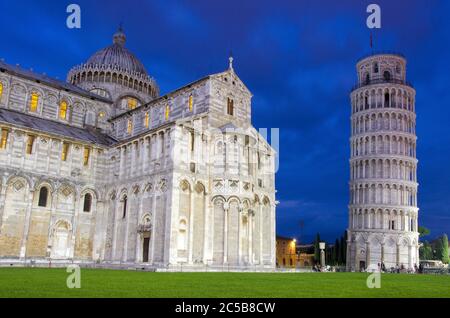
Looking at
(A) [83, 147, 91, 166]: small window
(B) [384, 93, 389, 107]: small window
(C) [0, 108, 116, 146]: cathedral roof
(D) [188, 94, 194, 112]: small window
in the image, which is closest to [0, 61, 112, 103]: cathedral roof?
(C) [0, 108, 116, 146]: cathedral roof

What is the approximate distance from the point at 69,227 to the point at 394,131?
55.5m

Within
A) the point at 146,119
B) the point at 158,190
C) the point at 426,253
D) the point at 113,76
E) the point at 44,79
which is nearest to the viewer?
the point at 158,190

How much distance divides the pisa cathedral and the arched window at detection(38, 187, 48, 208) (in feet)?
0.29

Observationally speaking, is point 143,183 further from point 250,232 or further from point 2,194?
point 2,194

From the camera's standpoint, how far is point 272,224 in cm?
4375

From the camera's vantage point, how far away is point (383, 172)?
72.9 metres

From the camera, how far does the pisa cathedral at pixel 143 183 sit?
3650cm

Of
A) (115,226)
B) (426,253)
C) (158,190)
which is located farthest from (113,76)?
(426,253)

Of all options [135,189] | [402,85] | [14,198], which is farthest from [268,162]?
[402,85]

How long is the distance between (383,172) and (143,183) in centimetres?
4795

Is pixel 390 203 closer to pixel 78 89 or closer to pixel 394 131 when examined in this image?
pixel 394 131

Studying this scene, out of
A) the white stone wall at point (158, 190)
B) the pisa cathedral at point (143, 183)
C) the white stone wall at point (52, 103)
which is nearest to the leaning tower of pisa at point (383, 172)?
the pisa cathedral at point (143, 183)

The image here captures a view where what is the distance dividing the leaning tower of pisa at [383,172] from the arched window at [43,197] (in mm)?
48845
